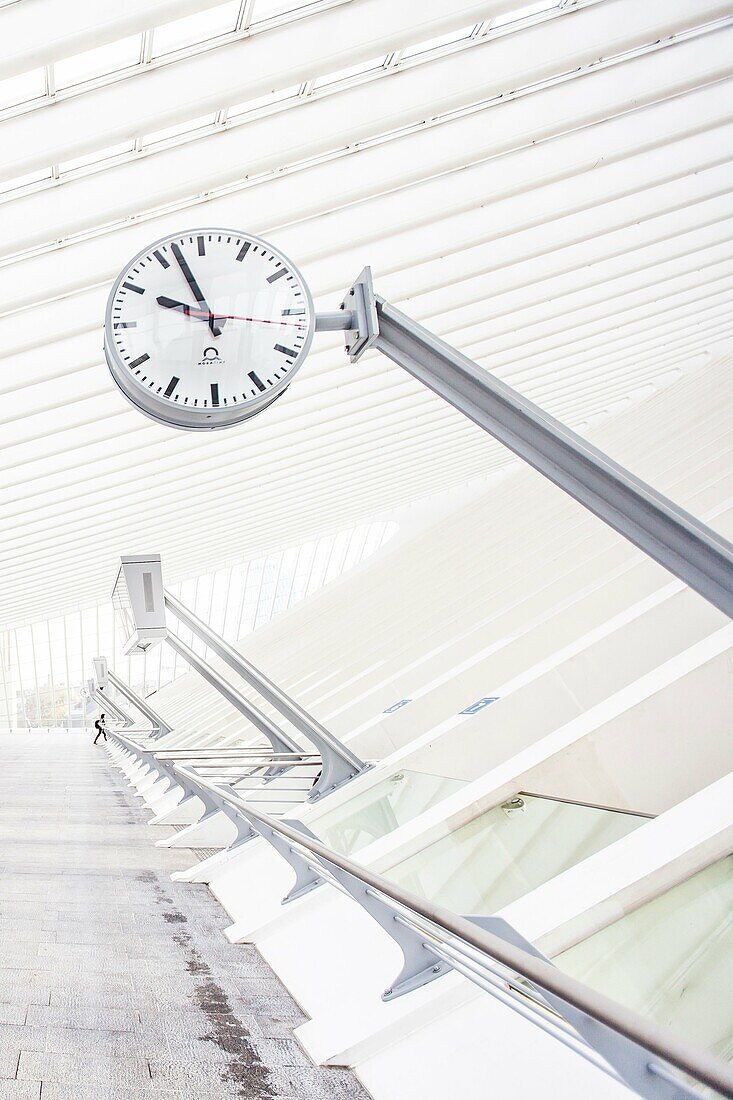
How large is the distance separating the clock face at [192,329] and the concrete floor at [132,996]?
1976 millimetres

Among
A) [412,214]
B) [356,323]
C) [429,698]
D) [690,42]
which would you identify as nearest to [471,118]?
[412,214]

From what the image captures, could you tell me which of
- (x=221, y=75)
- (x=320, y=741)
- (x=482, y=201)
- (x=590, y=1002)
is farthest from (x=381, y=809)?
(x=482, y=201)

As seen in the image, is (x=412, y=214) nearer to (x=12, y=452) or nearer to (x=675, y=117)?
(x=675, y=117)

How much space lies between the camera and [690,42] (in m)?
7.55

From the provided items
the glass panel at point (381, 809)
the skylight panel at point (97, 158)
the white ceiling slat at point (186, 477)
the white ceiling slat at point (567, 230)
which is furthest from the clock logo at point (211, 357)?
the white ceiling slat at point (186, 477)

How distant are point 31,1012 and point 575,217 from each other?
9154mm

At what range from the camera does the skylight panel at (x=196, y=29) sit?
227 inches

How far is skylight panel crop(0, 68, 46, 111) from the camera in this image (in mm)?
5715

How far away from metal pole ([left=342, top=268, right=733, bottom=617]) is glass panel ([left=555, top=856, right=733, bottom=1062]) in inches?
30.7

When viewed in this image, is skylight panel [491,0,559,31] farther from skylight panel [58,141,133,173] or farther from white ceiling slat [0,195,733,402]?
white ceiling slat [0,195,733,402]

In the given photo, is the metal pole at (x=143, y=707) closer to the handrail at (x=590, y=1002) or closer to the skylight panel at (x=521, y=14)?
the skylight panel at (x=521, y=14)

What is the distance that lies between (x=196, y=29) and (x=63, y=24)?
3.36 feet

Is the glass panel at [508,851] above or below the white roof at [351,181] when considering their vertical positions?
below

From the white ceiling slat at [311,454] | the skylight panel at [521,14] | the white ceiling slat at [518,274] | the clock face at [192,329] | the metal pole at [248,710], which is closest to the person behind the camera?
the clock face at [192,329]
